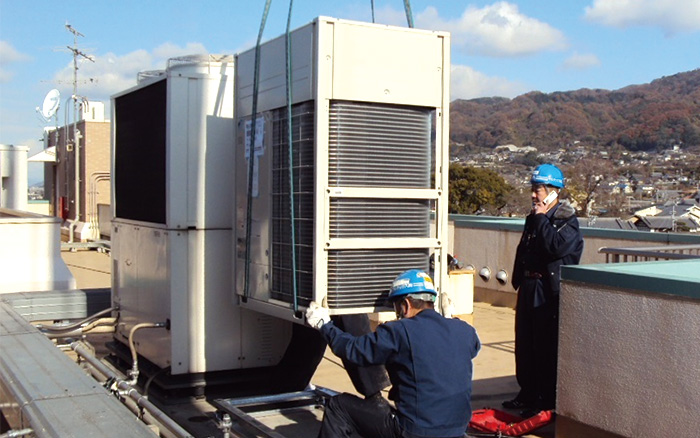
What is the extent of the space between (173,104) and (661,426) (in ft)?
13.1

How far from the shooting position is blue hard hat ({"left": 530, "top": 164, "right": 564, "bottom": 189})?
6336 millimetres

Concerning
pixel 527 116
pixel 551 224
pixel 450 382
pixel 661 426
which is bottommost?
pixel 661 426

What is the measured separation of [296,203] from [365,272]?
603 millimetres

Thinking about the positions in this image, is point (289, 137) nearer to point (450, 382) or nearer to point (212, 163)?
point (212, 163)

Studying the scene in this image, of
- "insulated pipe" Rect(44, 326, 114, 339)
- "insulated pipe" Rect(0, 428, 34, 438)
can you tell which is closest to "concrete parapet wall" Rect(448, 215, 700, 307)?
"insulated pipe" Rect(44, 326, 114, 339)

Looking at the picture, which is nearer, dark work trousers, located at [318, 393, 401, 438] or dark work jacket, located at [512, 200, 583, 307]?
dark work trousers, located at [318, 393, 401, 438]

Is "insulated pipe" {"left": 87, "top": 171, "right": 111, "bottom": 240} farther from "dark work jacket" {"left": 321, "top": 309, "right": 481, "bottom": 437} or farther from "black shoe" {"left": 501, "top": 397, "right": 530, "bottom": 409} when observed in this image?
"dark work jacket" {"left": 321, "top": 309, "right": 481, "bottom": 437}

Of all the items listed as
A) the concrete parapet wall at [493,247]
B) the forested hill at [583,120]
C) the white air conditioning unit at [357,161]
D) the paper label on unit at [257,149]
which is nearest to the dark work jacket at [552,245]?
the white air conditioning unit at [357,161]

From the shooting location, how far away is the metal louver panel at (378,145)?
16.1 feet

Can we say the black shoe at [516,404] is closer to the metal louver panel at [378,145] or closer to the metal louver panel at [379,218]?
the metal louver panel at [379,218]

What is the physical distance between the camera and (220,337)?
251 inches

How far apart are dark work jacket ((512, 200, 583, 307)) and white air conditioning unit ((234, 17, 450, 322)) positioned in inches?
52.4

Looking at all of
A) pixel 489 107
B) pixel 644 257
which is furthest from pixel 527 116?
pixel 644 257

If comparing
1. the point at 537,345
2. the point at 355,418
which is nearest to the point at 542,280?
the point at 537,345
